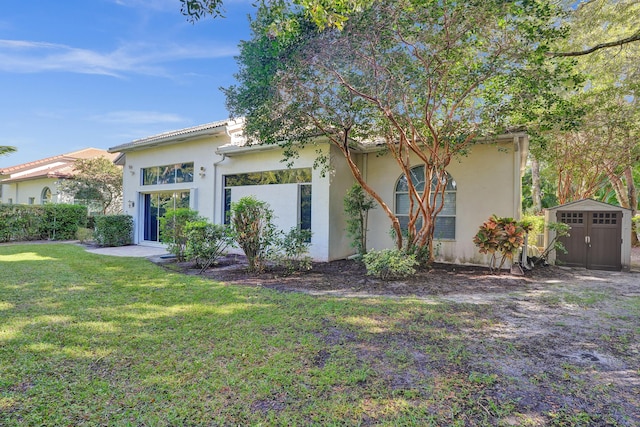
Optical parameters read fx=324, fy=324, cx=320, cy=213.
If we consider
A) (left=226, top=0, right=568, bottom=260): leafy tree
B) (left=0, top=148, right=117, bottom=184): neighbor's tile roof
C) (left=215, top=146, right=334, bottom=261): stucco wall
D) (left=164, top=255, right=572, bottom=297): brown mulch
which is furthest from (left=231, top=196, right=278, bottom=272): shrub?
(left=0, top=148, right=117, bottom=184): neighbor's tile roof

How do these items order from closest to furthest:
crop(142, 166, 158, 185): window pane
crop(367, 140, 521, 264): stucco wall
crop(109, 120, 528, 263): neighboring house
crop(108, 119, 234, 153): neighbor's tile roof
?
crop(367, 140, 521, 264): stucco wall
crop(109, 120, 528, 263): neighboring house
crop(108, 119, 234, 153): neighbor's tile roof
crop(142, 166, 158, 185): window pane

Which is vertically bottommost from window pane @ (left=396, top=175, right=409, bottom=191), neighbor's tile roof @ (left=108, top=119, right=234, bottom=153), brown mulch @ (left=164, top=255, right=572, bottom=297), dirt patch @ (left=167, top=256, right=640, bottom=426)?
dirt patch @ (left=167, top=256, right=640, bottom=426)

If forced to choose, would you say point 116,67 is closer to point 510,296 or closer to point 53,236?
point 53,236

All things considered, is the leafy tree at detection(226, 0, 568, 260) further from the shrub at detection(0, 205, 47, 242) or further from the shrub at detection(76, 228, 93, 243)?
the shrub at detection(0, 205, 47, 242)

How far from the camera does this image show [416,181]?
1066 cm

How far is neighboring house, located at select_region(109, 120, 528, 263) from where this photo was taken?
9383 millimetres

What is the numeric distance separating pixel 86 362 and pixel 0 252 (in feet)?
39.1

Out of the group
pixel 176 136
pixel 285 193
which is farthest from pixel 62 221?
pixel 285 193

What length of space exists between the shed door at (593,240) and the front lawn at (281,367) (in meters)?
4.89

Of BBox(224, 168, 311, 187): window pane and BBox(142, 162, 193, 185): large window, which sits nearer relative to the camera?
BBox(224, 168, 311, 187): window pane

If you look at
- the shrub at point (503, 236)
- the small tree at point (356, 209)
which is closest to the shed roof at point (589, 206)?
the shrub at point (503, 236)

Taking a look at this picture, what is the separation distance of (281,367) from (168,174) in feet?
41.3

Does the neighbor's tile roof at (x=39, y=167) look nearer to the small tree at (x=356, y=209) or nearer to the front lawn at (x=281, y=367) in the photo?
the small tree at (x=356, y=209)

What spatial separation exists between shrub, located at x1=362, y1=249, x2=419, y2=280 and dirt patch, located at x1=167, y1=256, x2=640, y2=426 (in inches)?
8.6
